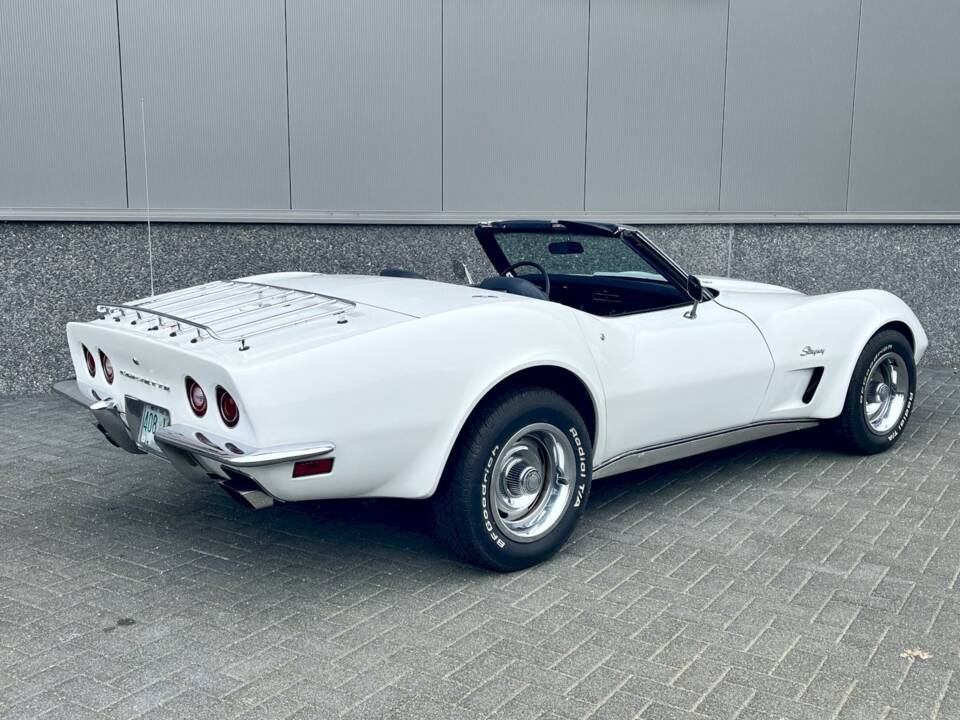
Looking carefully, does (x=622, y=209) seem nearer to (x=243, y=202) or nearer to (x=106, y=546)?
(x=243, y=202)

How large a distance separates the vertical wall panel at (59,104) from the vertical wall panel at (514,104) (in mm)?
2683

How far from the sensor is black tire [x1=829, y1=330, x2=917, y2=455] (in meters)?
5.32

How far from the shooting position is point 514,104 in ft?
27.2

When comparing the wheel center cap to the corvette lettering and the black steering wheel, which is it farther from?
the corvette lettering

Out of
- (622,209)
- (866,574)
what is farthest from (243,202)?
(866,574)

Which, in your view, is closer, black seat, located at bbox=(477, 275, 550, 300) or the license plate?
the license plate

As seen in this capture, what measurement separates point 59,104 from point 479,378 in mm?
4906

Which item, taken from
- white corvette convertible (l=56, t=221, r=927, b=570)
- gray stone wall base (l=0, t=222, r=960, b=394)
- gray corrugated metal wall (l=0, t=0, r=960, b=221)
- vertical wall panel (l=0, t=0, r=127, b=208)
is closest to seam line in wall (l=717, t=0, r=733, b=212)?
gray corrugated metal wall (l=0, t=0, r=960, b=221)

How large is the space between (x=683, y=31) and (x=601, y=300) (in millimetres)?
4780

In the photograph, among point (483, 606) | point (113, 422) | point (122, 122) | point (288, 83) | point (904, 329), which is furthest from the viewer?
point (288, 83)

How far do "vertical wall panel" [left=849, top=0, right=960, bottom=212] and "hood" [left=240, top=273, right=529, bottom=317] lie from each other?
246 inches

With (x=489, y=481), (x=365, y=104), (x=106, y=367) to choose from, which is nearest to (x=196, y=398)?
(x=106, y=367)

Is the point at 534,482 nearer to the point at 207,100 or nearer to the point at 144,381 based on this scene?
the point at 144,381

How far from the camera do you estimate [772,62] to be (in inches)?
349
